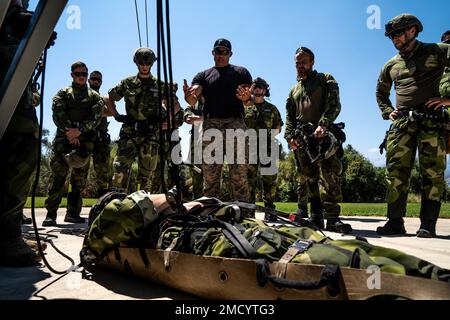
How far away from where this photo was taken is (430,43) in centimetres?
394

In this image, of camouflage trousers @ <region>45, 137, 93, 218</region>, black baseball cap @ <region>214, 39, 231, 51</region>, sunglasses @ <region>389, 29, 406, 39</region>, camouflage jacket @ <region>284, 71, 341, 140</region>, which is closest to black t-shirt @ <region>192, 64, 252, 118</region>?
black baseball cap @ <region>214, 39, 231, 51</region>

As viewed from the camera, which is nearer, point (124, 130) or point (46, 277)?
point (46, 277)

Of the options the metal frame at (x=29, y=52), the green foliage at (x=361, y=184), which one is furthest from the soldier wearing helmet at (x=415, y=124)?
the green foliage at (x=361, y=184)

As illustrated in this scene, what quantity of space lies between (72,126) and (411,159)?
4625mm

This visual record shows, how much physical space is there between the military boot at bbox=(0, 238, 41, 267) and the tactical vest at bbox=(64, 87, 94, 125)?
321cm

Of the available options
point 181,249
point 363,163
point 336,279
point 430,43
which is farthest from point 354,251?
point 363,163

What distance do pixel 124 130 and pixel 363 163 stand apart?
134ft

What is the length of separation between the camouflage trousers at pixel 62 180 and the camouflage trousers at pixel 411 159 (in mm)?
4289

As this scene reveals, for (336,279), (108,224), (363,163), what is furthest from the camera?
(363,163)

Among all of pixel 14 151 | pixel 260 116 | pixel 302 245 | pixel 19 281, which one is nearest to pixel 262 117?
pixel 260 116

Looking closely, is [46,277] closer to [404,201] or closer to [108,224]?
[108,224]

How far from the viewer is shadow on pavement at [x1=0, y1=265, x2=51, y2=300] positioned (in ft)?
5.46

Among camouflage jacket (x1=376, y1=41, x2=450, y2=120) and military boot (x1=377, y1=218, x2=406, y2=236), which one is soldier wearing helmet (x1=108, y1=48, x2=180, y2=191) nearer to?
camouflage jacket (x1=376, y1=41, x2=450, y2=120)

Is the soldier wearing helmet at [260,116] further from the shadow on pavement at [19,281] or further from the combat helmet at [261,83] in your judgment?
the shadow on pavement at [19,281]
